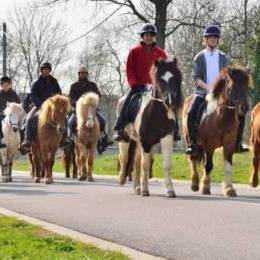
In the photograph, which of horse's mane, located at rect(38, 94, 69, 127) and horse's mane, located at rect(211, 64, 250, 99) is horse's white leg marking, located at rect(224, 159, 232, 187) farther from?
horse's mane, located at rect(38, 94, 69, 127)

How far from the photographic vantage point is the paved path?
8234 mm

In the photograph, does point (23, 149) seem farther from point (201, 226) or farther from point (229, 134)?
point (201, 226)

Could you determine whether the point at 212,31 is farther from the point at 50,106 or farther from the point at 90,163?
the point at 90,163

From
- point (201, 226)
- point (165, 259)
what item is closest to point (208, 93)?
point (201, 226)

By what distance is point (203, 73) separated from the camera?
1481 centimetres

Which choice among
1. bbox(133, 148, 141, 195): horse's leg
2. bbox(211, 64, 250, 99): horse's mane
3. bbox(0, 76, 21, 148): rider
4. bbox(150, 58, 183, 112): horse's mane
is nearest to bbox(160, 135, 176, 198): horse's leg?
bbox(150, 58, 183, 112): horse's mane

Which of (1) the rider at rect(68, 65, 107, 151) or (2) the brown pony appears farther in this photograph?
(1) the rider at rect(68, 65, 107, 151)

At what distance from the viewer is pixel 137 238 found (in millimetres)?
8969

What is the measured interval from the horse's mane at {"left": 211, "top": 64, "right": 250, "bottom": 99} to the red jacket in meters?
1.04

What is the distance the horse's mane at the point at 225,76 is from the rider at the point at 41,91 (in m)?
8.15

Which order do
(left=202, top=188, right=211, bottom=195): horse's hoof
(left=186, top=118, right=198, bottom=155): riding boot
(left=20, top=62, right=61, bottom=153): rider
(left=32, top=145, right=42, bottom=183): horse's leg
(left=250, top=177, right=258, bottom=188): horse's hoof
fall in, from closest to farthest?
(left=202, top=188, right=211, bottom=195): horse's hoof → (left=186, top=118, right=198, bottom=155): riding boot → (left=250, top=177, right=258, bottom=188): horse's hoof → (left=20, top=62, right=61, bottom=153): rider → (left=32, top=145, right=42, bottom=183): horse's leg

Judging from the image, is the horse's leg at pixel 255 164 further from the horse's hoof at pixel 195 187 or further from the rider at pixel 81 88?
the rider at pixel 81 88

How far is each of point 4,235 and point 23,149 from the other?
1319cm

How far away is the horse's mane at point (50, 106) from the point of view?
20.0m
